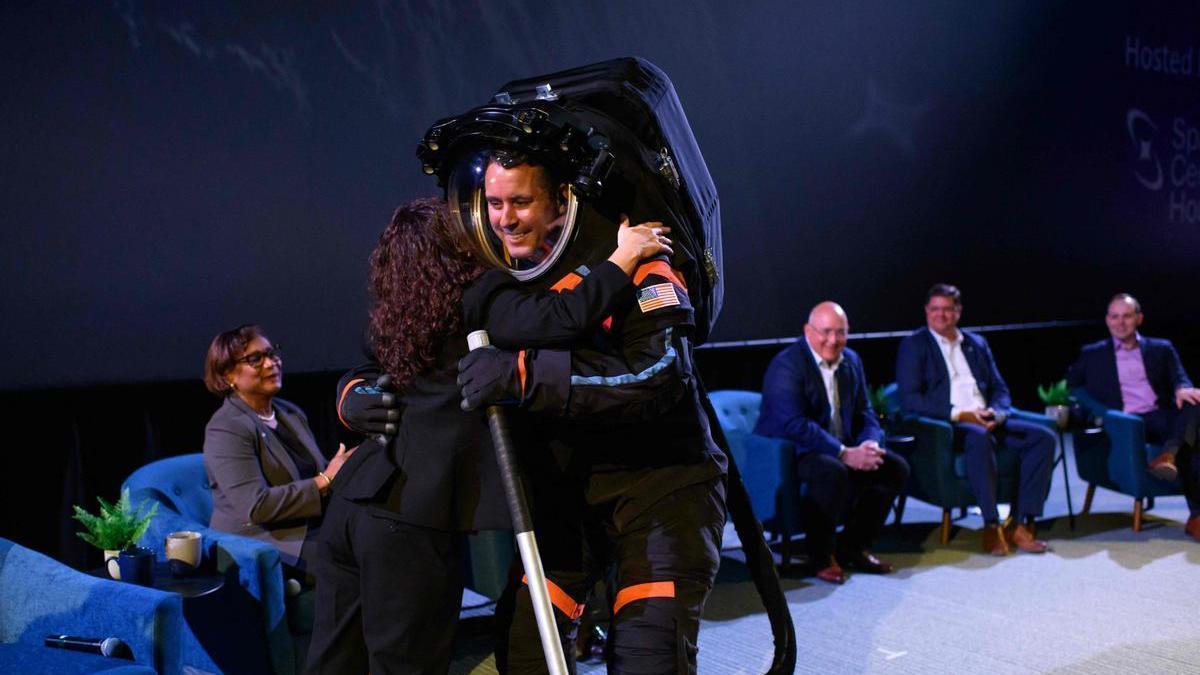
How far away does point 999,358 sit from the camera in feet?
26.8

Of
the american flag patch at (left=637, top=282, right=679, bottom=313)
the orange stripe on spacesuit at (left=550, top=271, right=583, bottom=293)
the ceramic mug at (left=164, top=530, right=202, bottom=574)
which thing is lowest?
the ceramic mug at (left=164, top=530, right=202, bottom=574)

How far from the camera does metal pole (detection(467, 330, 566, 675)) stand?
2.08 meters

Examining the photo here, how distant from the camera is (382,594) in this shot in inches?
87.7

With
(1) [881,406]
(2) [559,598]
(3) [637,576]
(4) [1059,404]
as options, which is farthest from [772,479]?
(3) [637,576]

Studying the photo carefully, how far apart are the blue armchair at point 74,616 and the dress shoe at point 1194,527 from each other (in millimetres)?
4978

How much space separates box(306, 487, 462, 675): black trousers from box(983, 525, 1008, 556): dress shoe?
12.1 ft

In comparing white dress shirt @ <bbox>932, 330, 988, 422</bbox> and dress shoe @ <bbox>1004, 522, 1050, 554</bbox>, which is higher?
white dress shirt @ <bbox>932, 330, 988, 422</bbox>

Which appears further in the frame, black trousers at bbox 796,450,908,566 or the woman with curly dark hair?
black trousers at bbox 796,450,908,566

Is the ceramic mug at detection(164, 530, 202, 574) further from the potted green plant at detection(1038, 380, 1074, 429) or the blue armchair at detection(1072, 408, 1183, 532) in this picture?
the blue armchair at detection(1072, 408, 1183, 532)

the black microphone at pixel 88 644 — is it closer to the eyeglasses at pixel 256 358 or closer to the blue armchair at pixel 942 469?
the eyeglasses at pixel 256 358

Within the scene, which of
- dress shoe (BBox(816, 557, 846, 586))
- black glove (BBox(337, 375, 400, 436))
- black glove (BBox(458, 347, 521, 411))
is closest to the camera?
black glove (BBox(458, 347, 521, 411))

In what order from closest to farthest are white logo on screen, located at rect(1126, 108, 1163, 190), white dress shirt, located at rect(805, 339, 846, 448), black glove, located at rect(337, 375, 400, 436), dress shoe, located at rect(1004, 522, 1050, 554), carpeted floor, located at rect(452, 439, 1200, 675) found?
black glove, located at rect(337, 375, 400, 436)
carpeted floor, located at rect(452, 439, 1200, 675)
white dress shirt, located at rect(805, 339, 846, 448)
dress shoe, located at rect(1004, 522, 1050, 554)
white logo on screen, located at rect(1126, 108, 1163, 190)

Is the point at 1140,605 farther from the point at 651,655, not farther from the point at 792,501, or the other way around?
the point at 651,655

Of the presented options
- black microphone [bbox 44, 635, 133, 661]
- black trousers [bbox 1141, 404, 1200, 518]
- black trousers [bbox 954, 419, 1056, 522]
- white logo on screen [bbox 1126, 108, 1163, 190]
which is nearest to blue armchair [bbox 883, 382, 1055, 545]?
black trousers [bbox 954, 419, 1056, 522]
